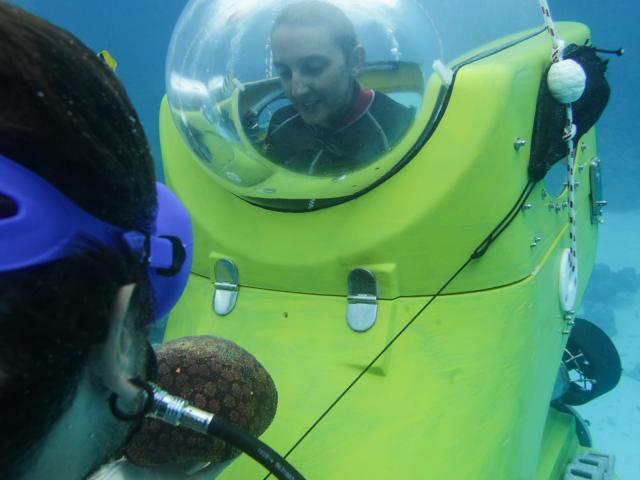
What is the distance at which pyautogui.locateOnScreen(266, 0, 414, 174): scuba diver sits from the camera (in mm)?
1411

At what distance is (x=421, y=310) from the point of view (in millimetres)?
1594

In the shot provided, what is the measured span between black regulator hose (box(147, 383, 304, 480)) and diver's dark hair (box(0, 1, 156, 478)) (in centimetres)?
24

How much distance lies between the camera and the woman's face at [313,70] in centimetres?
141

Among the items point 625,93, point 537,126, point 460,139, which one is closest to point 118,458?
point 460,139

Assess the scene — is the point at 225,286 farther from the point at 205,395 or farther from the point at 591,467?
the point at 591,467

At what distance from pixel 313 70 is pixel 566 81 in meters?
0.82

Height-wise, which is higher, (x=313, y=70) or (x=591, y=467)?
(x=313, y=70)

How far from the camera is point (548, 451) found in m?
2.45

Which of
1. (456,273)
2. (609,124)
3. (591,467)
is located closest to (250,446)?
(456,273)

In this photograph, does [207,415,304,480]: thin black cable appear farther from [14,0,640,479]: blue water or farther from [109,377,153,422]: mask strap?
[14,0,640,479]: blue water

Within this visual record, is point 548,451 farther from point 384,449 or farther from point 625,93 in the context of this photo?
point 625,93

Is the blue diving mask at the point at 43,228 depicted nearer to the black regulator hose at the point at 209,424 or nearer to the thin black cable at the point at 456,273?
the black regulator hose at the point at 209,424

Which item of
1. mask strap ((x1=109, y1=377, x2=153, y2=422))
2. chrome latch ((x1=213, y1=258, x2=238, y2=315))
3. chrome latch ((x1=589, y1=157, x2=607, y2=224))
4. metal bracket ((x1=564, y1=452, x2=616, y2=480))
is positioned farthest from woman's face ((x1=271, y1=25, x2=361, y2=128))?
metal bracket ((x1=564, y1=452, x2=616, y2=480))

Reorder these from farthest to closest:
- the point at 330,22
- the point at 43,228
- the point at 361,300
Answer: the point at 361,300, the point at 330,22, the point at 43,228
